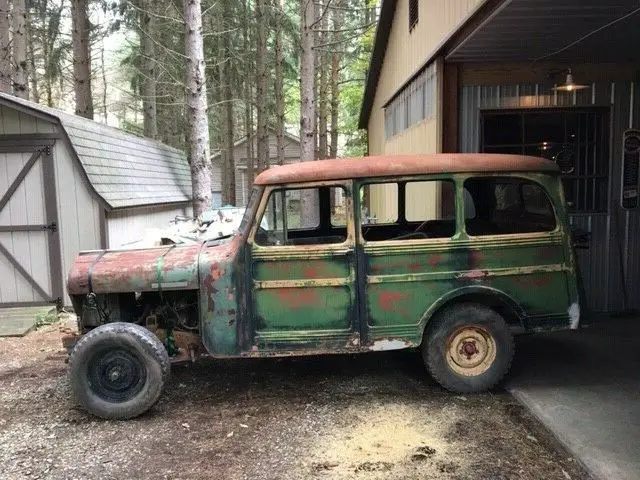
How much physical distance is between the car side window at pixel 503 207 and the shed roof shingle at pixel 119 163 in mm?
5555

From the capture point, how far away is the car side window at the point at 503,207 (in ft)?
17.3

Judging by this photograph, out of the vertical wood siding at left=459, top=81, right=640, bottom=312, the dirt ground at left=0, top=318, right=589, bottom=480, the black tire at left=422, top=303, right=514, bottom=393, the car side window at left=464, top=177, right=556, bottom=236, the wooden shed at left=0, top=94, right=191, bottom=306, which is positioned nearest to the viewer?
the dirt ground at left=0, top=318, right=589, bottom=480

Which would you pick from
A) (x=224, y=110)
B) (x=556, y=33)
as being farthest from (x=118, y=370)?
(x=224, y=110)

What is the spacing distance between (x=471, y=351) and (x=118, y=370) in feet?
9.77

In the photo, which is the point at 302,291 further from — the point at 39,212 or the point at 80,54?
the point at 80,54

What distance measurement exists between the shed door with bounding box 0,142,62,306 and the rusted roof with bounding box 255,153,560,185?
5158mm

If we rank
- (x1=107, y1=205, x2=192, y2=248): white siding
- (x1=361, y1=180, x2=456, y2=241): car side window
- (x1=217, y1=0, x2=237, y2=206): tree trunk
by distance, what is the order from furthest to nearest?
(x1=217, y1=0, x2=237, y2=206): tree trunk, (x1=107, y1=205, x2=192, y2=248): white siding, (x1=361, y1=180, x2=456, y2=241): car side window

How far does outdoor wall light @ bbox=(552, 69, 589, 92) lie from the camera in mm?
6734

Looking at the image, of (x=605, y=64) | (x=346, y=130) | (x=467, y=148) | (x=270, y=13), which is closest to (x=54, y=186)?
(x=467, y=148)

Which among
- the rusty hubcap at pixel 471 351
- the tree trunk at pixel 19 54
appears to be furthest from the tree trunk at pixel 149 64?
the rusty hubcap at pixel 471 351

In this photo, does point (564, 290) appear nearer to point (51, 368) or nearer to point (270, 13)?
point (51, 368)

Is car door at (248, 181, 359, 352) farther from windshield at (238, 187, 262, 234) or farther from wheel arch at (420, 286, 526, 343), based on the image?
wheel arch at (420, 286, 526, 343)

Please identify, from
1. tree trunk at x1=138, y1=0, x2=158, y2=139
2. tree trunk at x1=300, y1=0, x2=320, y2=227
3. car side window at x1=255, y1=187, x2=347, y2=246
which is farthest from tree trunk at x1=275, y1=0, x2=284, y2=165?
car side window at x1=255, y1=187, x2=347, y2=246

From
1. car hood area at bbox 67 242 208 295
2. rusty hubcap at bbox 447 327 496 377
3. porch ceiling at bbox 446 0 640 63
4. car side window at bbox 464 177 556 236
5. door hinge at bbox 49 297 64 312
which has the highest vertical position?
porch ceiling at bbox 446 0 640 63
